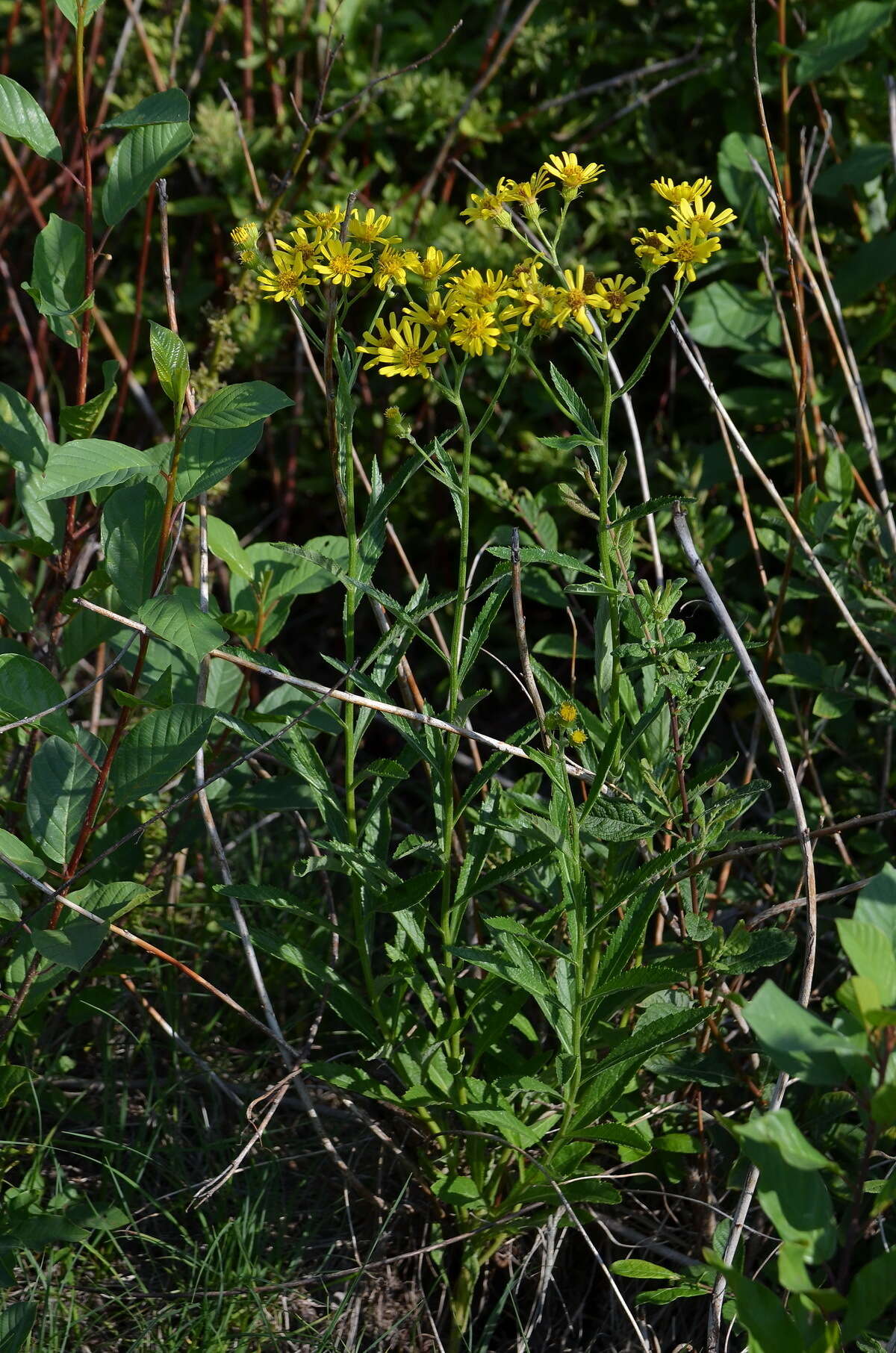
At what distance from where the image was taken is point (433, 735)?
1.33m

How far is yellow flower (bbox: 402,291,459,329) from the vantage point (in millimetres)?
1148

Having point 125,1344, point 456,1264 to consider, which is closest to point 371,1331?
point 456,1264

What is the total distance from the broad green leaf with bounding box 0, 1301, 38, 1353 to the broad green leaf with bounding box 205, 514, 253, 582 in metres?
0.85

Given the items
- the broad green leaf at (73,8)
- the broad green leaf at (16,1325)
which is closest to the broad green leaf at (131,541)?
the broad green leaf at (73,8)

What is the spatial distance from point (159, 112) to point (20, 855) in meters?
0.80

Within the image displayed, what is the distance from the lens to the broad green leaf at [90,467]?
117 cm

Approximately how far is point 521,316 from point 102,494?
584mm

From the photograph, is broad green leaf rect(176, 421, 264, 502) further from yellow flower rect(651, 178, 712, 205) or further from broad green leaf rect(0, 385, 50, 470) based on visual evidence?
yellow flower rect(651, 178, 712, 205)

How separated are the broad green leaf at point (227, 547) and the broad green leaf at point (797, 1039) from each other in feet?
2.88

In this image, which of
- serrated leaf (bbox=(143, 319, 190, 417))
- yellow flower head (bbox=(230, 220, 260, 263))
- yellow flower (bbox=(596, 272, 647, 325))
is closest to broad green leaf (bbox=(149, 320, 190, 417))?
serrated leaf (bbox=(143, 319, 190, 417))

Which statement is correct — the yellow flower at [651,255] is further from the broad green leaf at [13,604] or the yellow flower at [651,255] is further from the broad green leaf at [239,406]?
the broad green leaf at [13,604]

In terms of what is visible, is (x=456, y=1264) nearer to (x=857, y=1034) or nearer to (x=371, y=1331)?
(x=371, y=1331)

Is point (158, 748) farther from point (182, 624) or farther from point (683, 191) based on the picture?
point (683, 191)

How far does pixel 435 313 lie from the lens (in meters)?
1.15
